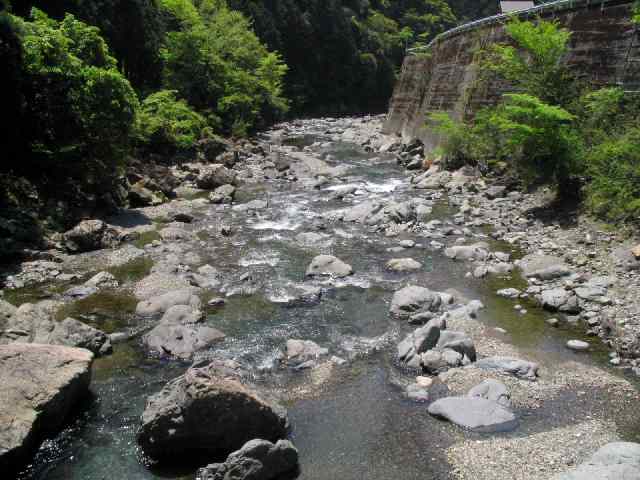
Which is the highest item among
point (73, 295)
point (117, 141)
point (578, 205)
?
point (578, 205)

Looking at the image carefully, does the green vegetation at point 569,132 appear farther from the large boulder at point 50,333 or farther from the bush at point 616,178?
the large boulder at point 50,333

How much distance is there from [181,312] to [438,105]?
925 inches

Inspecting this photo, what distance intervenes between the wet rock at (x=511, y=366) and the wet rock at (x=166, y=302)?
19.3 feet

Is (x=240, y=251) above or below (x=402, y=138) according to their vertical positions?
below

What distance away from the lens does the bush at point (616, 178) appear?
38.8ft

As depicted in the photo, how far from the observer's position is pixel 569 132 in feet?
48.1

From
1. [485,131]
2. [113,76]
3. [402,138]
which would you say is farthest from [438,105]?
[113,76]

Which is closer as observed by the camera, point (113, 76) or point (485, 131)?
point (113, 76)

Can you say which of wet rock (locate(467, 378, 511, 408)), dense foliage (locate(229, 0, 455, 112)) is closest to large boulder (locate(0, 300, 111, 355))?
wet rock (locate(467, 378, 511, 408))

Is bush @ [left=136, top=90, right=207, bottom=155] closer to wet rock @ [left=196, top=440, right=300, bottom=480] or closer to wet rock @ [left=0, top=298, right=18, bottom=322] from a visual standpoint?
wet rock @ [left=0, top=298, right=18, bottom=322]

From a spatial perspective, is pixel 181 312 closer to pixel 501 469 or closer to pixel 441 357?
pixel 441 357

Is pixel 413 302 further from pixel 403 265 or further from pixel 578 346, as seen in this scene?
pixel 578 346

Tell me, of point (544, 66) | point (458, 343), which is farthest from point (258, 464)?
point (544, 66)

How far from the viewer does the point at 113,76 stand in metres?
15.8
